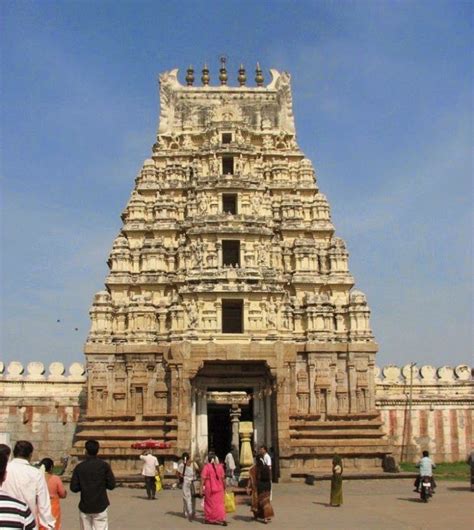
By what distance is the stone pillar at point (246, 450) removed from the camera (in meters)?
25.8

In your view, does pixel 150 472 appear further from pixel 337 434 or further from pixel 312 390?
pixel 312 390

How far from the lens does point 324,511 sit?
58.0 ft

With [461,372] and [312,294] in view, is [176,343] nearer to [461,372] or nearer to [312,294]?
[312,294]

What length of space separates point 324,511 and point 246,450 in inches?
380

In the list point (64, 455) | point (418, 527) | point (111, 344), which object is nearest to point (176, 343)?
point (111, 344)

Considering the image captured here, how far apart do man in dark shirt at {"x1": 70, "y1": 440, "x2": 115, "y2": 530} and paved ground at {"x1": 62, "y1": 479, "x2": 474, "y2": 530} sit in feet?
20.1

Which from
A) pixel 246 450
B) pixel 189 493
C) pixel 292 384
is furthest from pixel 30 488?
pixel 292 384

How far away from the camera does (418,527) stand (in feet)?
48.6

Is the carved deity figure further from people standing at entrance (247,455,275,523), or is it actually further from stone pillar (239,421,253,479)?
people standing at entrance (247,455,275,523)

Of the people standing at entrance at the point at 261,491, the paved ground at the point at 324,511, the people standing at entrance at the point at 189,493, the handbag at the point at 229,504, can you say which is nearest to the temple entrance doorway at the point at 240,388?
the paved ground at the point at 324,511

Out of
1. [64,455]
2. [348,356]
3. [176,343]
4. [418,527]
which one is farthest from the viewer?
[64,455]

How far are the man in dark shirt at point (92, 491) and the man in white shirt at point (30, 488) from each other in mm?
2117

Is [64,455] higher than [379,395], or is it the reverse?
[379,395]

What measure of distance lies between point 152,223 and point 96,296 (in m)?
4.39
